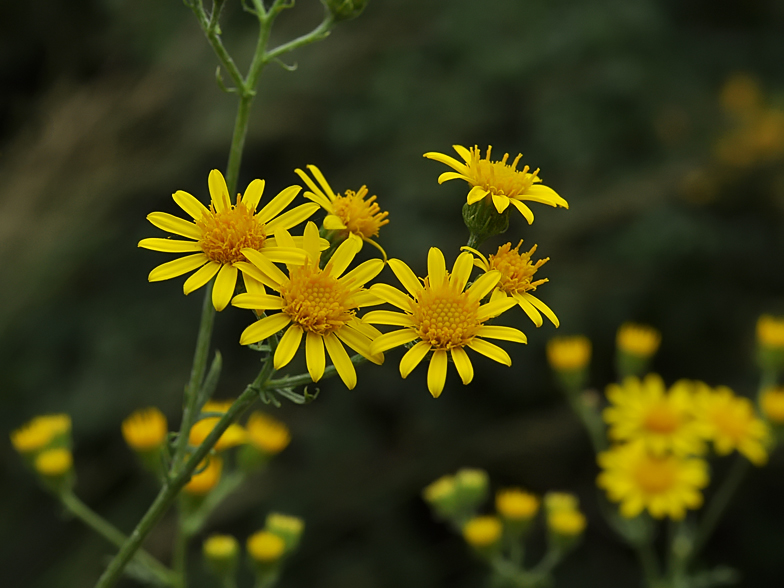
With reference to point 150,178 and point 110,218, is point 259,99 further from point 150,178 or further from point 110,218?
point 110,218

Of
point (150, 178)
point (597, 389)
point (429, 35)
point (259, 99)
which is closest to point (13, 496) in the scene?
point (150, 178)

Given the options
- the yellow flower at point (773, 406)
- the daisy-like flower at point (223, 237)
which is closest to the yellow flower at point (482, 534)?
the yellow flower at point (773, 406)

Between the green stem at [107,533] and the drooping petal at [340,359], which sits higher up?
the drooping petal at [340,359]

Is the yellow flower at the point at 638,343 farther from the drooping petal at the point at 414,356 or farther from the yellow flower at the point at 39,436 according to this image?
the yellow flower at the point at 39,436

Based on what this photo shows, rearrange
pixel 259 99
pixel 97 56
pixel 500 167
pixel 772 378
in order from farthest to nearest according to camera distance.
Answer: pixel 97 56, pixel 259 99, pixel 772 378, pixel 500 167

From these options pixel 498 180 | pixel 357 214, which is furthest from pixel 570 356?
pixel 357 214
